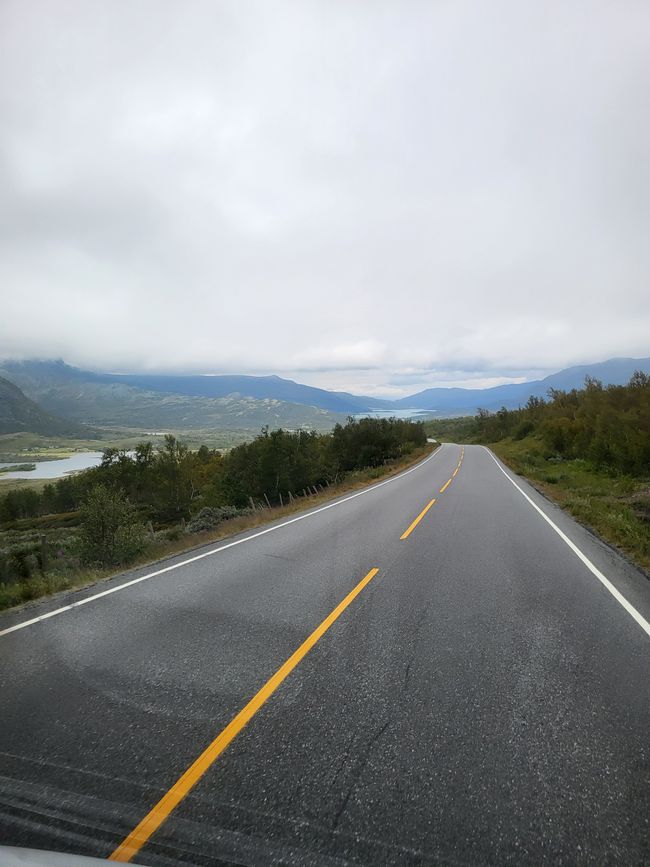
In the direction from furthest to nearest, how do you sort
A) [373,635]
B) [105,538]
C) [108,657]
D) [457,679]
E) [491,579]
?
[105,538], [491,579], [373,635], [108,657], [457,679]

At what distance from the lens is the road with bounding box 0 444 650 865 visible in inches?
88.7

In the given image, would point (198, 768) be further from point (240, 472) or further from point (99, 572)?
point (240, 472)

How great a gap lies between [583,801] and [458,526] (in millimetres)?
8299

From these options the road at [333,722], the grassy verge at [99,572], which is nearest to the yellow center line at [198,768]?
the road at [333,722]

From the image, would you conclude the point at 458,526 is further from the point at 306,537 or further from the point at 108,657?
the point at 108,657

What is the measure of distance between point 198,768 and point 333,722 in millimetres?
991

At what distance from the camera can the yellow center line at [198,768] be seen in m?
2.20

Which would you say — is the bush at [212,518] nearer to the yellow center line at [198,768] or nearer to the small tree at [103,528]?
the small tree at [103,528]

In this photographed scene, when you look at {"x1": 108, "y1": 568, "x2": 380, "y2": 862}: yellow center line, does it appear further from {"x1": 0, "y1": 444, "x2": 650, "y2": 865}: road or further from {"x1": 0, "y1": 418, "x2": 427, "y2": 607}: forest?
{"x1": 0, "y1": 418, "x2": 427, "y2": 607}: forest

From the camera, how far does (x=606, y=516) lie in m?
11.5

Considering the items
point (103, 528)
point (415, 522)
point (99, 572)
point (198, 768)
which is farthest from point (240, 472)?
point (198, 768)

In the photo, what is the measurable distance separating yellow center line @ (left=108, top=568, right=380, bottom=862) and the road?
0.5 inches

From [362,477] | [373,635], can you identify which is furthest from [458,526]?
[362,477]

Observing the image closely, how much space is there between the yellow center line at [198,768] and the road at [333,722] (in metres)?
0.01
